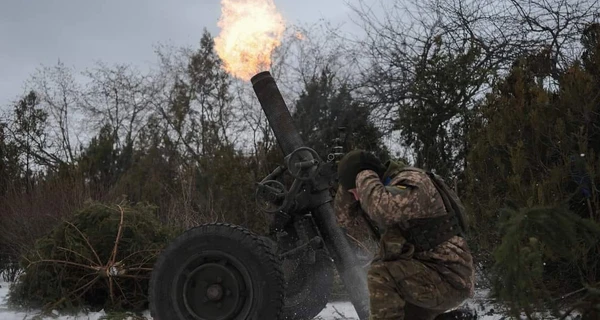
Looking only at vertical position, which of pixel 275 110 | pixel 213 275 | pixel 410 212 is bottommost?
pixel 410 212

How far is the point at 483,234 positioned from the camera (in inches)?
267

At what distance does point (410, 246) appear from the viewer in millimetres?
3604

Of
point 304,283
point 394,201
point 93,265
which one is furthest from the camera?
point 93,265

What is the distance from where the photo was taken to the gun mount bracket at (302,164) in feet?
17.3

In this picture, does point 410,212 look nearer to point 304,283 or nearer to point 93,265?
point 304,283

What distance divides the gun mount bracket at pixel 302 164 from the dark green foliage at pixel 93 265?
252 cm

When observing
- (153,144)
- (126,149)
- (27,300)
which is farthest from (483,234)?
(153,144)

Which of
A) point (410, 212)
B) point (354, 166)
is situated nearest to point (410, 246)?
point (410, 212)

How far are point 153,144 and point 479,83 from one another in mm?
17410

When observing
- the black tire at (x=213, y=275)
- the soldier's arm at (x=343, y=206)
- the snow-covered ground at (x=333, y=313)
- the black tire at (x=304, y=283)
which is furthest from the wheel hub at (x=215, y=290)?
the snow-covered ground at (x=333, y=313)

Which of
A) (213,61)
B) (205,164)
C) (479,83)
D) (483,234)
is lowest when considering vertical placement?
(483,234)

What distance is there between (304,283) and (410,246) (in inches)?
85.1

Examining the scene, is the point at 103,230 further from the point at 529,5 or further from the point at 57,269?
the point at 529,5

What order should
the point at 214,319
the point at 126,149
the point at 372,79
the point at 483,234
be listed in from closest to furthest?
1. the point at 214,319
2. the point at 483,234
3. the point at 372,79
4. the point at 126,149
